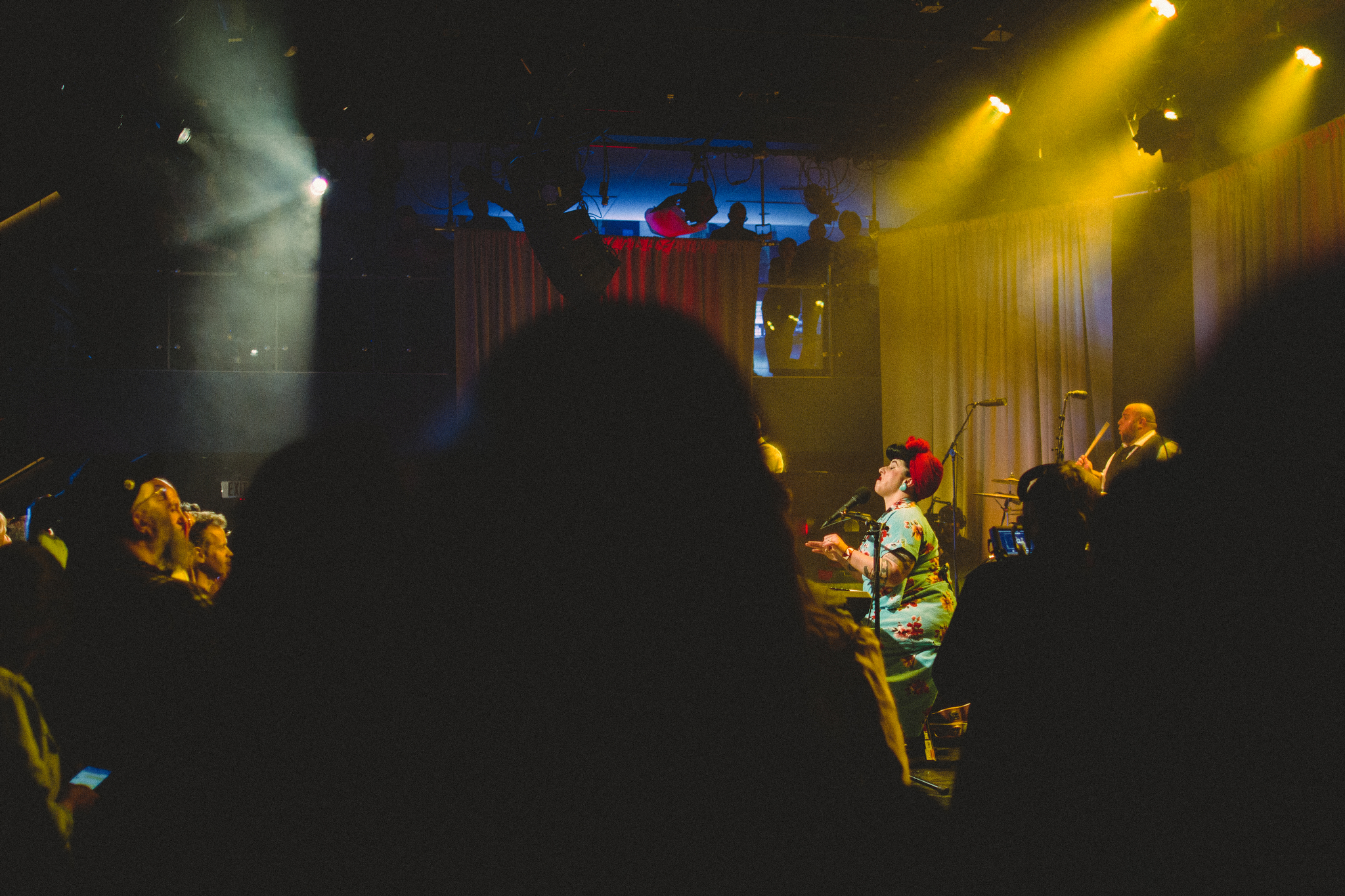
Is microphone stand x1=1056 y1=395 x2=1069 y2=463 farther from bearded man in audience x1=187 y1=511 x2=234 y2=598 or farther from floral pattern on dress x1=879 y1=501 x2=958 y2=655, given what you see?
bearded man in audience x1=187 y1=511 x2=234 y2=598

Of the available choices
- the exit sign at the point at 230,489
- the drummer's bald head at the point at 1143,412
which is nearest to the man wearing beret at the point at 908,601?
the drummer's bald head at the point at 1143,412

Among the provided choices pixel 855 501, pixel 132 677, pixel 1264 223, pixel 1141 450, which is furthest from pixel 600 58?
pixel 1264 223

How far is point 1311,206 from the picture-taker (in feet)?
18.7

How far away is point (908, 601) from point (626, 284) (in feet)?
17.6

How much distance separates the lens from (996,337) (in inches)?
316

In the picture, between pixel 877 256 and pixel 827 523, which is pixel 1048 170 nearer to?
pixel 877 256

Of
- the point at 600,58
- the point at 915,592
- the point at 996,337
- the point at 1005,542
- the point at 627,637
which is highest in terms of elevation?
the point at 600,58

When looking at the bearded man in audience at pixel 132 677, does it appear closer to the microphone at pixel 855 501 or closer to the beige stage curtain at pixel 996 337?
the microphone at pixel 855 501

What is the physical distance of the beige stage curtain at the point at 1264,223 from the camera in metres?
5.54

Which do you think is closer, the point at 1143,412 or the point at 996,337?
the point at 1143,412

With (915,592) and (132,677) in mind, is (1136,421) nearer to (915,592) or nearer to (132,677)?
(915,592)

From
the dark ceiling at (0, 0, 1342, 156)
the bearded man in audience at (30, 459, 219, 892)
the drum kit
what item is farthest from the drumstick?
the bearded man in audience at (30, 459, 219, 892)

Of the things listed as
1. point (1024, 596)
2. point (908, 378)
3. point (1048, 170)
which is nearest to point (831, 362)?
point (908, 378)

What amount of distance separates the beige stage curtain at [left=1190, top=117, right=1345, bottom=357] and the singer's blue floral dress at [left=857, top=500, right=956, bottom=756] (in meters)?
4.02
